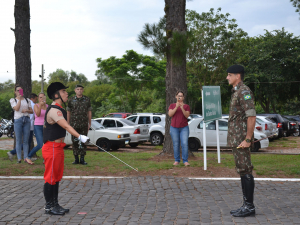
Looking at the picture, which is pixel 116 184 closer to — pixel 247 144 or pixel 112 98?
pixel 247 144

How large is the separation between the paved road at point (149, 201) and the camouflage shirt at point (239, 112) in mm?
1081

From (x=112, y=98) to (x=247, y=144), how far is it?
40756 millimetres

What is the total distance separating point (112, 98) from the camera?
1774 inches

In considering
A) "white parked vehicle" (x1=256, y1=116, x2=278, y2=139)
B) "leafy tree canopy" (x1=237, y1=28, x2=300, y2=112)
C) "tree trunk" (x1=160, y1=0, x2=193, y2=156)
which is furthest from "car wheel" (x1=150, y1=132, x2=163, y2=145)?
"leafy tree canopy" (x1=237, y1=28, x2=300, y2=112)

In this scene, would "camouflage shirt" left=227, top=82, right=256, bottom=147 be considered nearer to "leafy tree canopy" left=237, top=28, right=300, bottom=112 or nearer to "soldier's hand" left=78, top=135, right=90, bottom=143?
"soldier's hand" left=78, top=135, right=90, bottom=143

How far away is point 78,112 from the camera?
30.1ft

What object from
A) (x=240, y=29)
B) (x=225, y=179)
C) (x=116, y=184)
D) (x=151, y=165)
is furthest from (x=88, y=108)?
(x=240, y=29)

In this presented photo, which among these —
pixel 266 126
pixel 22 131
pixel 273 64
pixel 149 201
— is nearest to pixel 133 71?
pixel 273 64

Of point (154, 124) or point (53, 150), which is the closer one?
point (53, 150)

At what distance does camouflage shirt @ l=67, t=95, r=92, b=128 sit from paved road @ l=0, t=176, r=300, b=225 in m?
2.15

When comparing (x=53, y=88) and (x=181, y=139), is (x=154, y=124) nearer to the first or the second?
(x=181, y=139)

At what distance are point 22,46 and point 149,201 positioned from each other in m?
6.44

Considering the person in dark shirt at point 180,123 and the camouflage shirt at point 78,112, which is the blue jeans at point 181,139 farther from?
the camouflage shirt at point 78,112

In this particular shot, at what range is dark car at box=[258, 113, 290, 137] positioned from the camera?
22.2 metres
